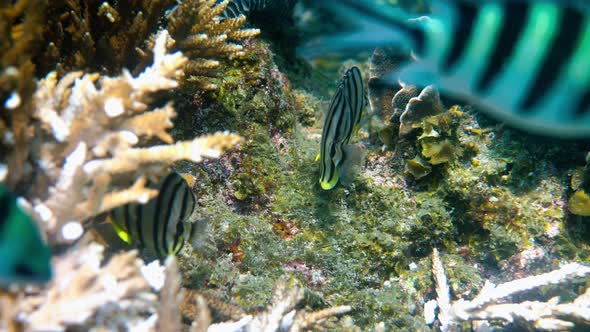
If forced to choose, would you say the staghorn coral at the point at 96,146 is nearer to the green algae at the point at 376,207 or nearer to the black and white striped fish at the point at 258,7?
the green algae at the point at 376,207

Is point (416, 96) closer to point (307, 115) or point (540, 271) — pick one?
point (307, 115)

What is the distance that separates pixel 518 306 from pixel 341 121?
2.10 m

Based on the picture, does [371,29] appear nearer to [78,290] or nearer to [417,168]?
[78,290]

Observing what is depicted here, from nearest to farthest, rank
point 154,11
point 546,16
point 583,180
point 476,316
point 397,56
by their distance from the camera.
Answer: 1. point 546,16
2. point 154,11
3. point 476,316
4. point 583,180
5. point 397,56

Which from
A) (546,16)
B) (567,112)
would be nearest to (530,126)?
(567,112)

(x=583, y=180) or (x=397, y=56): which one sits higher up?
(x=397, y=56)

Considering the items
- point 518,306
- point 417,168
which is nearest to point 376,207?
point 417,168

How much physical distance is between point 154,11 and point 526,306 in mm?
3730

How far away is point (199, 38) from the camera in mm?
2717

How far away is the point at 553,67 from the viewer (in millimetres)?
908

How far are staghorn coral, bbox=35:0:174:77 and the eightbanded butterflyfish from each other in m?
1.57

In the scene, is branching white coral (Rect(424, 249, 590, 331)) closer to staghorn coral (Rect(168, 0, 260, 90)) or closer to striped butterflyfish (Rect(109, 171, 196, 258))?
striped butterflyfish (Rect(109, 171, 196, 258))

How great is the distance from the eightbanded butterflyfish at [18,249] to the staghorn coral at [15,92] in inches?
28.7

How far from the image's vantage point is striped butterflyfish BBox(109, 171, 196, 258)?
173cm
